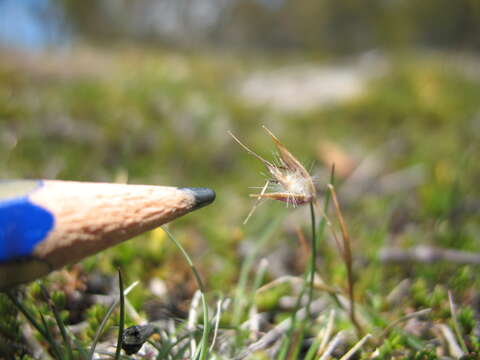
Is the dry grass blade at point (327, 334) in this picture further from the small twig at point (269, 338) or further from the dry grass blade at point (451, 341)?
the dry grass blade at point (451, 341)

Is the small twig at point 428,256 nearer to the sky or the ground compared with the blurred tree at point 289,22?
nearer to the ground

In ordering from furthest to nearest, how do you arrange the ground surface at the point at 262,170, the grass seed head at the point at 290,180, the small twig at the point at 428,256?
the small twig at the point at 428,256 → the ground surface at the point at 262,170 → the grass seed head at the point at 290,180

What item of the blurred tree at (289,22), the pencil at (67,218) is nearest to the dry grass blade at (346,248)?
the pencil at (67,218)

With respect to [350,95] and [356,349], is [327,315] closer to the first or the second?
[356,349]

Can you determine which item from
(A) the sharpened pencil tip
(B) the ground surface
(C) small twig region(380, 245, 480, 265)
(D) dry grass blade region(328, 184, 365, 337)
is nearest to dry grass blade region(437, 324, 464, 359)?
(B) the ground surface

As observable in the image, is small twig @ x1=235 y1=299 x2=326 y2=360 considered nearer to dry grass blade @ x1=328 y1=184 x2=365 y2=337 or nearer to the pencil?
dry grass blade @ x1=328 y1=184 x2=365 y2=337
